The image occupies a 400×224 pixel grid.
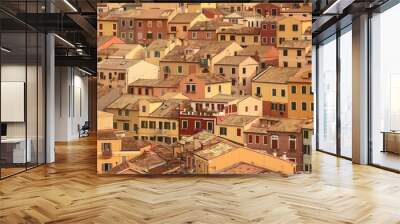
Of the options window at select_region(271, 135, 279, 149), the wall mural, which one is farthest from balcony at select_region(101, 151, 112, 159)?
window at select_region(271, 135, 279, 149)

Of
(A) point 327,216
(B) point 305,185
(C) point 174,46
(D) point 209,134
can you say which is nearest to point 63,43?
(C) point 174,46

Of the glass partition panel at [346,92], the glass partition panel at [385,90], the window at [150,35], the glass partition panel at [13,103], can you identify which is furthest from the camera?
the glass partition panel at [346,92]

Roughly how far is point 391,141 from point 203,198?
4.62m

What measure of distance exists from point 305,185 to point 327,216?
76.5 inches

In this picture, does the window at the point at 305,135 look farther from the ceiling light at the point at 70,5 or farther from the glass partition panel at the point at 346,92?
the ceiling light at the point at 70,5

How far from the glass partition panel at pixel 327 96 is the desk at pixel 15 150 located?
7346 mm

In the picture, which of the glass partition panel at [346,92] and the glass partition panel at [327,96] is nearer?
the glass partition panel at [346,92]

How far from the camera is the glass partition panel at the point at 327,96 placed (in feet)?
35.7

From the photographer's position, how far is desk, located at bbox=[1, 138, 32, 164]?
721cm

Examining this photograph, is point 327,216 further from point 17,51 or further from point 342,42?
point 342,42

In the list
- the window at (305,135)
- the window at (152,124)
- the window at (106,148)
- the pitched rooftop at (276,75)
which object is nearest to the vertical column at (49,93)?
the window at (106,148)

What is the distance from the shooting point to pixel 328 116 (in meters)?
11.4

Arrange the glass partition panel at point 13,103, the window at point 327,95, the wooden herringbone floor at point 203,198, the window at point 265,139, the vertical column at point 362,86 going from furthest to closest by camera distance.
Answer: the window at point 327,95
the vertical column at point 362,86
the window at point 265,139
the glass partition panel at point 13,103
the wooden herringbone floor at point 203,198

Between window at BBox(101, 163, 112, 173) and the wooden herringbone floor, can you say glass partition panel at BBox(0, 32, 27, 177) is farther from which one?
window at BBox(101, 163, 112, 173)
